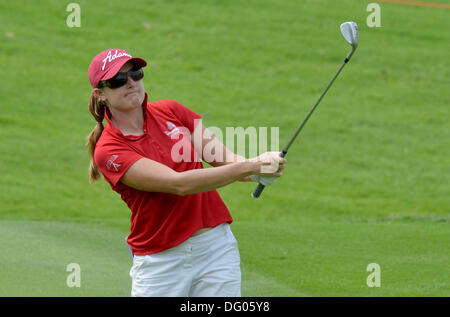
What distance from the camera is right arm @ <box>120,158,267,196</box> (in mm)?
3541

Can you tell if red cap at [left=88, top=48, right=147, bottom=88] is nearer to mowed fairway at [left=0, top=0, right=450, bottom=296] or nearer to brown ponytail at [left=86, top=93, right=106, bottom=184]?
brown ponytail at [left=86, top=93, right=106, bottom=184]

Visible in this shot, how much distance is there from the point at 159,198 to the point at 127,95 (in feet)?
1.73

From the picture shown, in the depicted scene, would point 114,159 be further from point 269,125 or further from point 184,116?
point 269,125

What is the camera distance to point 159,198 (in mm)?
3756

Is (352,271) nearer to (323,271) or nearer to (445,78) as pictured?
(323,271)

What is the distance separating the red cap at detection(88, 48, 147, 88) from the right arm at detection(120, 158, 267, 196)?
481 millimetres

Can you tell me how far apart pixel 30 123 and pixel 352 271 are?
10.4 meters

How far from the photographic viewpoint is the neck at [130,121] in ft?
12.6

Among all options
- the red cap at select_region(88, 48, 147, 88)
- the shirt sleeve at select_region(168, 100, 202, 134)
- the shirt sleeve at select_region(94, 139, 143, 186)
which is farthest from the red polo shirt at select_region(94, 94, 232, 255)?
the red cap at select_region(88, 48, 147, 88)

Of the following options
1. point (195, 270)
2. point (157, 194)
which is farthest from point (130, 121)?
point (195, 270)

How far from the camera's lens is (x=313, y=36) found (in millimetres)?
20094

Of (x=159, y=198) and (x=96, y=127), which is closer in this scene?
(x=159, y=198)
